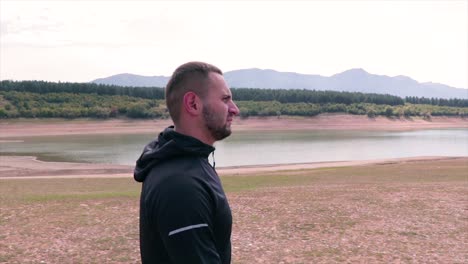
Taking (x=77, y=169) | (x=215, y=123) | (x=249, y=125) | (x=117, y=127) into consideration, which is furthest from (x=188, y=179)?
(x=249, y=125)

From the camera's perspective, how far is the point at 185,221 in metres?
1.97

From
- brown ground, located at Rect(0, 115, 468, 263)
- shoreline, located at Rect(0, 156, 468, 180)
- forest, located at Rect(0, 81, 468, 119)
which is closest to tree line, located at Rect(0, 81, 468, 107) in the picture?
forest, located at Rect(0, 81, 468, 119)

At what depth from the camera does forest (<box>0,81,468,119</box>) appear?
87375 mm

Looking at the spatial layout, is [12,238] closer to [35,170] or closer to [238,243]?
[238,243]

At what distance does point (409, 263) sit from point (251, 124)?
87.9 meters

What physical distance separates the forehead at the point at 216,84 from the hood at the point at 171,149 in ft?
0.85

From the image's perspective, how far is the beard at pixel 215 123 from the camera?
2.28m

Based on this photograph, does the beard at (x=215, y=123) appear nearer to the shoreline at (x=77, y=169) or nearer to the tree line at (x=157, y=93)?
the shoreline at (x=77, y=169)

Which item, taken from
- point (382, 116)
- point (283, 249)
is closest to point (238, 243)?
point (283, 249)

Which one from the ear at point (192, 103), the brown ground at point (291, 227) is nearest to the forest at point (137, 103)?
the brown ground at point (291, 227)

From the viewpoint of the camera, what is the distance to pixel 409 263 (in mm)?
7180

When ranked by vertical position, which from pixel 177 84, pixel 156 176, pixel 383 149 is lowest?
pixel 383 149

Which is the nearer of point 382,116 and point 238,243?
point 238,243

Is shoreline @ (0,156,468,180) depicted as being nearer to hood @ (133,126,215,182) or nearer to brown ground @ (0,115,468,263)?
brown ground @ (0,115,468,263)
